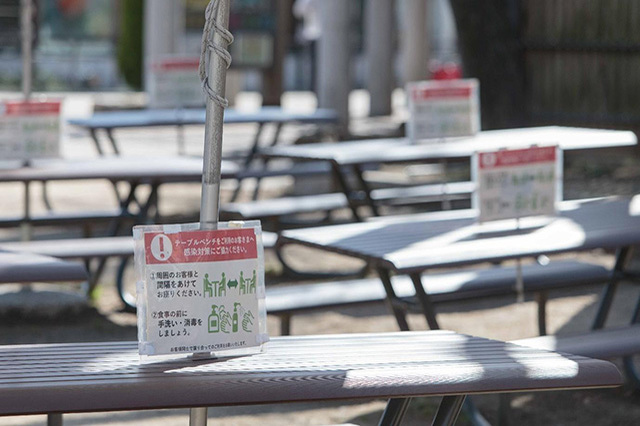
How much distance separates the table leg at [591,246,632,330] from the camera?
183 inches

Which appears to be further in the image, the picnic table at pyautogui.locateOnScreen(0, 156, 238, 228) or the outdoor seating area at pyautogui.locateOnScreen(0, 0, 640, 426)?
the picnic table at pyautogui.locateOnScreen(0, 156, 238, 228)

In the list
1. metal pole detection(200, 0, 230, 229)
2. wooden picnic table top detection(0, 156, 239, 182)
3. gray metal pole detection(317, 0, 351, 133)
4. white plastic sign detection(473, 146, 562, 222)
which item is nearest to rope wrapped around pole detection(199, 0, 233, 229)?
metal pole detection(200, 0, 230, 229)

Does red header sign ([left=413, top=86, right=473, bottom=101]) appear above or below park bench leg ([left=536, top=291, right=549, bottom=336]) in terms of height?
above

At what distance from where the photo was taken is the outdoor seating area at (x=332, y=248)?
246cm

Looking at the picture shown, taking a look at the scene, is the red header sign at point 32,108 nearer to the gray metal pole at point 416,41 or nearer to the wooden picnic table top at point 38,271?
the wooden picnic table top at point 38,271

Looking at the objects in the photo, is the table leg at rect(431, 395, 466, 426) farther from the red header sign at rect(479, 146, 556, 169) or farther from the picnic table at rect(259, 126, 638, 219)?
the picnic table at rect(259, 126, 638, 219)

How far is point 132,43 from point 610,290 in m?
15.8

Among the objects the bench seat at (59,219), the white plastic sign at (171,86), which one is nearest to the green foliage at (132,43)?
the white plastic sign at (171,86)

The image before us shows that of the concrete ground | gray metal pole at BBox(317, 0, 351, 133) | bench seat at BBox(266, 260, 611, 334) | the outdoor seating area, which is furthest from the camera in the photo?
gray metal pole at BBox(317, 0, 351, 133)

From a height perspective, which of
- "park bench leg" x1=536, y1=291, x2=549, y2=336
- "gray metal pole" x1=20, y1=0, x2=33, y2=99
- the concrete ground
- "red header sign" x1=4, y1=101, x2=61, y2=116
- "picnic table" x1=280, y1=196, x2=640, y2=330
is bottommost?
the concrete ground

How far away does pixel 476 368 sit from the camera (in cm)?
259

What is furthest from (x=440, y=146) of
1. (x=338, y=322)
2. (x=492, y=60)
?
(x=492, y=60)

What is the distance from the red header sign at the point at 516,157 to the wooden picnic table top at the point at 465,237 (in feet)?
0.83

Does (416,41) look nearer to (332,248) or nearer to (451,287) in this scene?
(451,287)
